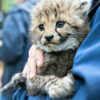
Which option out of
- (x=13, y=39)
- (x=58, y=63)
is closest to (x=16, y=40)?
(x=13, y=39)

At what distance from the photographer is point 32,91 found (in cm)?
169

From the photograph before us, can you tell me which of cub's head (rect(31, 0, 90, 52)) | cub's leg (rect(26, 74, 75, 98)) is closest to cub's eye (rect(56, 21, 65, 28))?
cub's head (rect(31, 0, 90, 52))

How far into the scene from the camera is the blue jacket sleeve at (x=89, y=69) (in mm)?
1101

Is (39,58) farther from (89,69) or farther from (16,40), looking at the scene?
(16,40)

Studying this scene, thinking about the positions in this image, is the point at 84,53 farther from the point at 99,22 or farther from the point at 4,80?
the point at 4,80

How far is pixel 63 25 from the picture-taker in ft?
5.91

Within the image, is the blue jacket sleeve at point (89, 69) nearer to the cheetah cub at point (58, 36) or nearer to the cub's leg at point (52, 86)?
the cub's leg at point (52, 86)

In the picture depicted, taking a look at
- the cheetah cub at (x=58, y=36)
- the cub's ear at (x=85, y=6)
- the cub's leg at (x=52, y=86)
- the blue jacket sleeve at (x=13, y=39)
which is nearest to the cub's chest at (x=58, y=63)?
the cheetah cub at (x=58, y=36)

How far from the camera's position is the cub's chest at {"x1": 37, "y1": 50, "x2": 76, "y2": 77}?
5.75ft

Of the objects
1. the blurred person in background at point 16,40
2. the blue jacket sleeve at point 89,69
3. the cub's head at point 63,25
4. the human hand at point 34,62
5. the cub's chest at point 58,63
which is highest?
the blue jacket sleeve at point 89,69

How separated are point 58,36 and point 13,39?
175cm

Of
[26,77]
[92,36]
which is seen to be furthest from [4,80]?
[92,36]

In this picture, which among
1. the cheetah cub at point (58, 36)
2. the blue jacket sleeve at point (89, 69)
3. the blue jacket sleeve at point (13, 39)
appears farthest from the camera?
the blue jacket sleeve at point (13, 39)

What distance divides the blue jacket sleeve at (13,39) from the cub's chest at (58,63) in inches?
59.2
